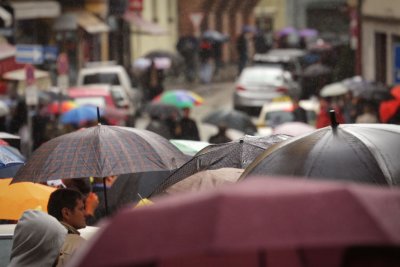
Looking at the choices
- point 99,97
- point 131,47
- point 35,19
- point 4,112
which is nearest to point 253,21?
point 131,47

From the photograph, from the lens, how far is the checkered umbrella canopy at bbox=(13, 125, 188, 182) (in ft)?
28.7

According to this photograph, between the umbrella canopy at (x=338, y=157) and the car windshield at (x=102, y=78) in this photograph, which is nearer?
the umbrella canopy at (x=338, y=157)

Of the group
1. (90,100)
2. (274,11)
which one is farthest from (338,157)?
(274,11)

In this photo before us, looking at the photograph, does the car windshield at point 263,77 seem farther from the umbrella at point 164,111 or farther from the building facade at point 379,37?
the umbrella at point 164,111

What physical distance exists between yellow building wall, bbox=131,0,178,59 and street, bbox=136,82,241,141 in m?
3.39

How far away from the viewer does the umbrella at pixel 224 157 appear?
8.77 metres

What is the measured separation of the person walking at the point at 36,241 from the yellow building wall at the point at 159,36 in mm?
43421

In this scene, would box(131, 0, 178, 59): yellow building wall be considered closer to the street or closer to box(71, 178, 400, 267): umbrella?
the street

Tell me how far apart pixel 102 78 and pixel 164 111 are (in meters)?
10.2

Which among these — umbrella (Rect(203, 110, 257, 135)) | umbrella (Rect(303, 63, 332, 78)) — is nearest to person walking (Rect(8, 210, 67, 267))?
umbrella (Rect(203, 110, 257, 135))

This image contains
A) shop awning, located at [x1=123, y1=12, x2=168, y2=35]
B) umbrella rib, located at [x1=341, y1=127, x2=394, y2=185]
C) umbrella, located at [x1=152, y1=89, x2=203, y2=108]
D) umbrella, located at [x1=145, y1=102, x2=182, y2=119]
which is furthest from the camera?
shop awning, located at [x1=123, y1=12, x2=168, y2=35]

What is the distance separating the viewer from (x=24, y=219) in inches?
253

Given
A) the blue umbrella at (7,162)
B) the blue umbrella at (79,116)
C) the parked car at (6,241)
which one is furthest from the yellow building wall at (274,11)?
the parked car at (6,241)

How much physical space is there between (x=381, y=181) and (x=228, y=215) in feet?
10.5
